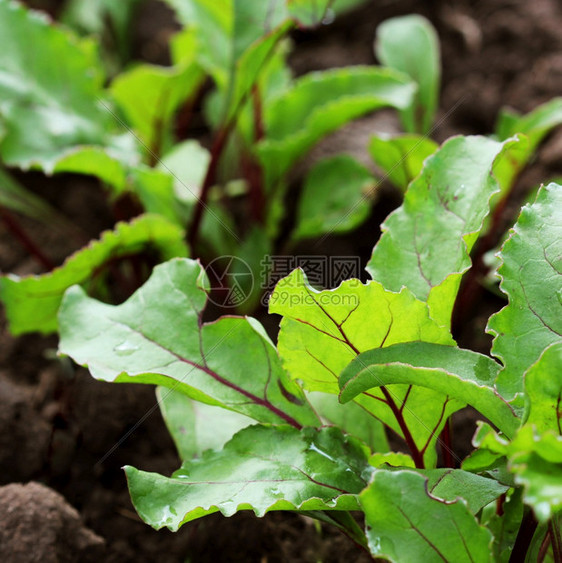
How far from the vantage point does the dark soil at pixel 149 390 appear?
0.93 metres

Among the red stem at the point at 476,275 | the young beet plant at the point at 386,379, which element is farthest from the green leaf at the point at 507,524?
the red stem at the point at 476,275

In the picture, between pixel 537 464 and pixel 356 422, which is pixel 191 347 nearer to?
pixel 356 422

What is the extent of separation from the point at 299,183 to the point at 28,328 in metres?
0.73

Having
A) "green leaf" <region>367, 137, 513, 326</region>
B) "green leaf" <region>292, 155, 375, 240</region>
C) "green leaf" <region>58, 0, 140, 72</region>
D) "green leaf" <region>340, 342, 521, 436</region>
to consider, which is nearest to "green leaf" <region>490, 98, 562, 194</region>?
"green leaf" <region>292, 155, 375, 240</region>

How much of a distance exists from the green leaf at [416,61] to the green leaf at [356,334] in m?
0.85

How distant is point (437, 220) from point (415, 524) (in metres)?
0.39

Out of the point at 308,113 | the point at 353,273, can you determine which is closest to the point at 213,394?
the point at 353,273

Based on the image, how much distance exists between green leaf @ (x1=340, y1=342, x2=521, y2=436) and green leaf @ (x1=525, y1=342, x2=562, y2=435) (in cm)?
4

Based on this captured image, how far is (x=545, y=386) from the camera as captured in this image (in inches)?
24.8

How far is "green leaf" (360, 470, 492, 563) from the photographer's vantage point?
0.63 m

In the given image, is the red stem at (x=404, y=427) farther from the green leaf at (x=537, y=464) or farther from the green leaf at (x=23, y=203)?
the green leaf at (x=23, y=203)

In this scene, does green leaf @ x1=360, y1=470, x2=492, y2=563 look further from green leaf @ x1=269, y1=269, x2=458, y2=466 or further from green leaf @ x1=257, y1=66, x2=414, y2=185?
green leaf @ x1=257, y1=66, x2=414, y2=185

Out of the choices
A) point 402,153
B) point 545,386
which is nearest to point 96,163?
point 402,153

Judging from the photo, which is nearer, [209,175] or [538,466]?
[538,466]
